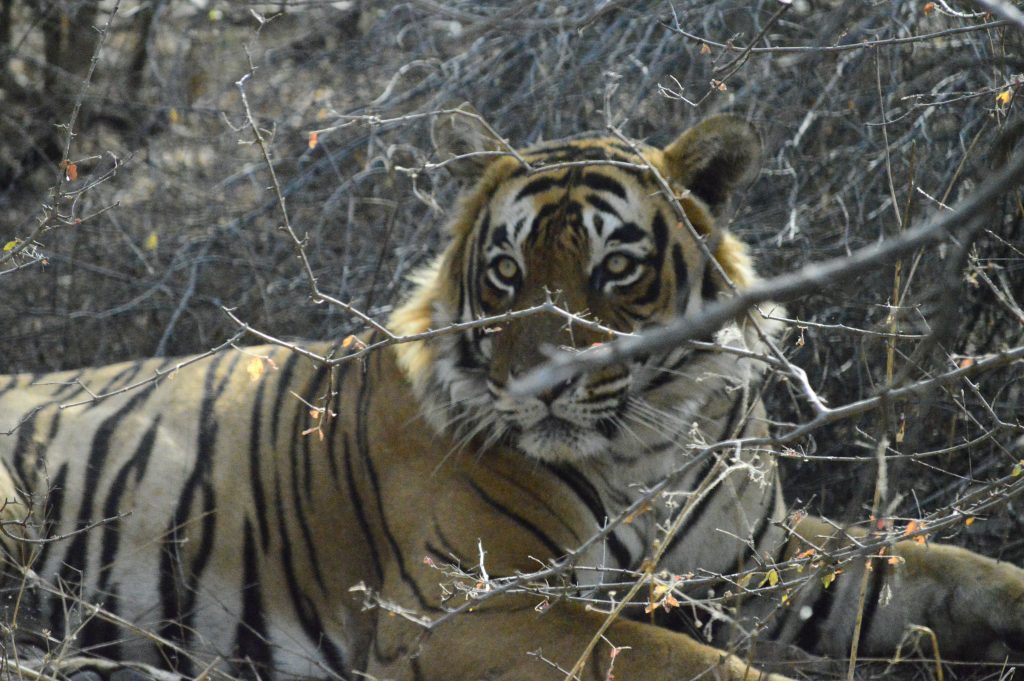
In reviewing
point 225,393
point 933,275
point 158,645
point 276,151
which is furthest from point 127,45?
point 933,275

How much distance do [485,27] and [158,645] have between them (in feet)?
6.03

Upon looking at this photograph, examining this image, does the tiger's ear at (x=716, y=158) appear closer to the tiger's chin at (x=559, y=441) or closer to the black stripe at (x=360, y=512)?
the tiger's chin at (x=559, y=441)

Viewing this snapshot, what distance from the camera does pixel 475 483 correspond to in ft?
9.69

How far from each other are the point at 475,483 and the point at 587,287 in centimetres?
56

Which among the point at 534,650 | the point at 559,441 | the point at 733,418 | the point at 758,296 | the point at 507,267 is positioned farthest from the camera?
the point at 733,418

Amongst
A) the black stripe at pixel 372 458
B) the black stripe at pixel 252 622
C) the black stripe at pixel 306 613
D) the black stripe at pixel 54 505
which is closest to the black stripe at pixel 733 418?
the black stripe at pixel 372 458

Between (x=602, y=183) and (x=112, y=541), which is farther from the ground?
(x=602, y=183)

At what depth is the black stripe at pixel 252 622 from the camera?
312cm

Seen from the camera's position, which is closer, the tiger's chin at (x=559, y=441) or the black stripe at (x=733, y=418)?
the tiger's chin at (x=559, y=441)

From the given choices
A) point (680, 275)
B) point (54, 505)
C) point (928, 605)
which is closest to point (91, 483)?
point (54, 505)

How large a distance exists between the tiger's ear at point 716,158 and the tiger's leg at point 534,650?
1079mm

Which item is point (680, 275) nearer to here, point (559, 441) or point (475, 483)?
point (559, 441)

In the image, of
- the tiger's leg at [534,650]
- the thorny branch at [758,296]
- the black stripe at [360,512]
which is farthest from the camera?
the black stripe at [360,512]

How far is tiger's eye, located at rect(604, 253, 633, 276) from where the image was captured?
2.87 meters
